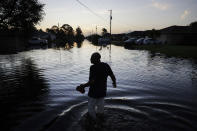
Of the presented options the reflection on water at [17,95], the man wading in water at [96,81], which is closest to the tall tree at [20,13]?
the reflection on water at [17,95]

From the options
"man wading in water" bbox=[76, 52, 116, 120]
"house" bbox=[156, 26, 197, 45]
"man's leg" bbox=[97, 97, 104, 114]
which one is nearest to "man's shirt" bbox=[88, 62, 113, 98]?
"man wading in water" bbox=[76, 52, 116, 120]

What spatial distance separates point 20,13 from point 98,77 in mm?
25824

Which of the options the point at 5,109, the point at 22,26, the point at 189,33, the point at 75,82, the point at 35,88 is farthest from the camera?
the point at 189,33

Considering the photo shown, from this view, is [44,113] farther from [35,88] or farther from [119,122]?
[35,88]

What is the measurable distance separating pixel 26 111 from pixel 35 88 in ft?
9.04

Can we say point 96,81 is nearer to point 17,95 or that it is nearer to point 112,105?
point 112,105

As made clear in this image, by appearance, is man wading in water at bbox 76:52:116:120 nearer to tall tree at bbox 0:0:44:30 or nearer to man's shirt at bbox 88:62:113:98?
man's shirt at bbox 88:62:113:98

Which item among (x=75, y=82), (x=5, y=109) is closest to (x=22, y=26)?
(x=75, y=82)

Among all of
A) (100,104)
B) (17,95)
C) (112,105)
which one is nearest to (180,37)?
(112,105)

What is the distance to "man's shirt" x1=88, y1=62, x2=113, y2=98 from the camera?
429 cm

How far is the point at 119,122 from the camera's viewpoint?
15.4 feet

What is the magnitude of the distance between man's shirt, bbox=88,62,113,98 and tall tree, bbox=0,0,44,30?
24973mm

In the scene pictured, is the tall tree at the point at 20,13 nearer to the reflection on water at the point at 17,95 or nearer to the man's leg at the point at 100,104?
the reflection on water at the point at 17,95

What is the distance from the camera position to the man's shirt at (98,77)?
429cm
